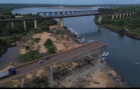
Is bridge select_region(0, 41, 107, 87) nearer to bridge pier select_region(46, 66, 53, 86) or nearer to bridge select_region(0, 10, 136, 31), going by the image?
bridge pier select_region(46, 66, 53, 86)

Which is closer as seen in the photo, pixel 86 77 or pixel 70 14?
pixel 86 77

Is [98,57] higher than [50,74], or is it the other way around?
[98,57]

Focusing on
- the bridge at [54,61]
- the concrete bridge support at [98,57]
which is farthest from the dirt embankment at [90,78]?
the bridge at [54,61]

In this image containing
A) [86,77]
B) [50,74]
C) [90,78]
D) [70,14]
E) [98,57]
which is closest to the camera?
[50,74]

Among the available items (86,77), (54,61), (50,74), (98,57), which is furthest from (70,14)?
(50,74)

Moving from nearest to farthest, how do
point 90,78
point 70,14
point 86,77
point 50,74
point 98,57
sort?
1. point 50,74
2. point 90,78
3. point 86,77
4. point 98,57
5. point 70,14

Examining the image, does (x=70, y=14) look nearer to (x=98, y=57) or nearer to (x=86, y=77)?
(x=98, y=57)

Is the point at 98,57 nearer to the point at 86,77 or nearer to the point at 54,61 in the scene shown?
the point at 86,77

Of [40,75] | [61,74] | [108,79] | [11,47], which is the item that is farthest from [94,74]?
[11,47]

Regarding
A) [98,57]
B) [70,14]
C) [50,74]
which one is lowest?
[50,74]

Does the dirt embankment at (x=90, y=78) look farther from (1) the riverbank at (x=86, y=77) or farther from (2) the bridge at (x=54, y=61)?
(2) the bridge at (x=54, y=61)

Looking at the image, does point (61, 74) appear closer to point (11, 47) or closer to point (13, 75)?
point (13, 75)

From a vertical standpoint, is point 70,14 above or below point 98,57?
above

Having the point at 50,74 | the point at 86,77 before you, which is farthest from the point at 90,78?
the point at 50,74
